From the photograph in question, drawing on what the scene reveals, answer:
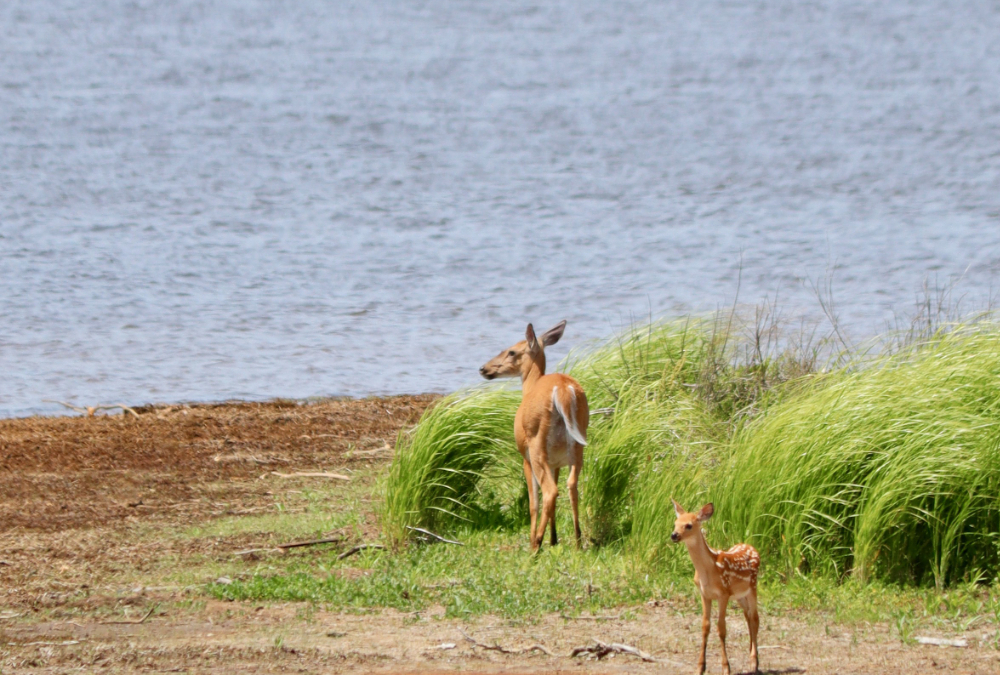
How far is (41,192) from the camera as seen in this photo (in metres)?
26.9

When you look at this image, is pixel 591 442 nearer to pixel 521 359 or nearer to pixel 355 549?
pixel 521 359

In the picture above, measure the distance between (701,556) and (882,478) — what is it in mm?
2125

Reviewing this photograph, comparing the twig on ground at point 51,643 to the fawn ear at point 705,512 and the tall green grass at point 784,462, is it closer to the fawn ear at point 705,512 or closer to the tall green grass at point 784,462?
the tall green grass at point 784,462

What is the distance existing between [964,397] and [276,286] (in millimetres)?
14292

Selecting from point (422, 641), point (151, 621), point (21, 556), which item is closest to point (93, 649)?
point (151, 621)

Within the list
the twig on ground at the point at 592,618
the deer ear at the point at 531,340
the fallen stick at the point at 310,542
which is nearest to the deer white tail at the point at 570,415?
the deer ear at the point at 531,340

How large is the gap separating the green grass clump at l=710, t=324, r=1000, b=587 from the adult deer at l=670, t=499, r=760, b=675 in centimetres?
161

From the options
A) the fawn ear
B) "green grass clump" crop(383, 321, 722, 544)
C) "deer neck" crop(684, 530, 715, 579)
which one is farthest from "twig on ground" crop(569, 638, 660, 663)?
"green grass clump" crop(383, 321, 722, 544)

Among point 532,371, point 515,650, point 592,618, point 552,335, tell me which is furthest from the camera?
point 552,335

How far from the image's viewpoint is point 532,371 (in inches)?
371

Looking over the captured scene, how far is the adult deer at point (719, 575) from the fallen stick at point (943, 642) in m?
1.04

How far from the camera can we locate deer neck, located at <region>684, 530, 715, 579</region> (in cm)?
583

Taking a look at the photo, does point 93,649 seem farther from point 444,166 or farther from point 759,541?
point 444,166

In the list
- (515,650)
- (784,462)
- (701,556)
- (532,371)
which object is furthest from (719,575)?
(532,371)
